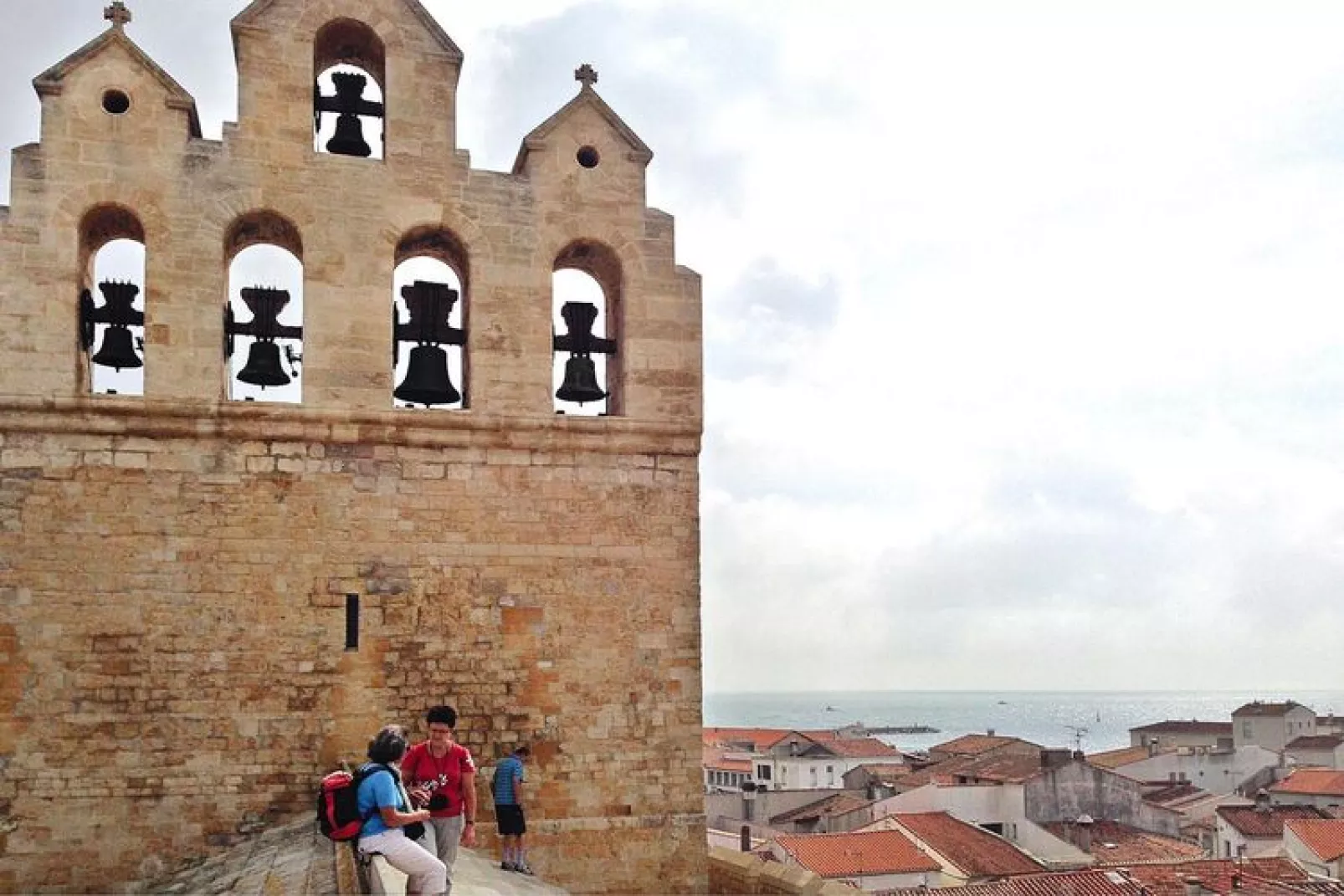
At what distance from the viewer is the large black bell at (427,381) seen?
10.5 meters

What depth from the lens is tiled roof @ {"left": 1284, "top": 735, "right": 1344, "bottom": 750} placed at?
6619cm

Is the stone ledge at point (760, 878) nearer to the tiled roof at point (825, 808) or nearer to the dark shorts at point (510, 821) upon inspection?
the dark shorts at point (510, 821)

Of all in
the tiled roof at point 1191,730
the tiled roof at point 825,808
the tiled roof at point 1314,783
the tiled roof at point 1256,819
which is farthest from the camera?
the tiled roof at point 1191,730

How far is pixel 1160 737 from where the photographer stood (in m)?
78.2

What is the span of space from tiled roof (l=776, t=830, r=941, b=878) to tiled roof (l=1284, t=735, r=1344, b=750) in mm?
42180

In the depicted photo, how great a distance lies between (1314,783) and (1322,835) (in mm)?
16424

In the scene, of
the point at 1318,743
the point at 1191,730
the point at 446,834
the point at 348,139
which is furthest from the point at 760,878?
the point at 1191,730

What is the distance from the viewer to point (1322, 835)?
37.5 m

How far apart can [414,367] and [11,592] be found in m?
3.44

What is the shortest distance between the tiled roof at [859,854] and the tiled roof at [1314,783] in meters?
24.9

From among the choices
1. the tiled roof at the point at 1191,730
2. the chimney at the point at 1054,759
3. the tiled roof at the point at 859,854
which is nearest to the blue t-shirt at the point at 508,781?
the tiled roof at the point at 859,854

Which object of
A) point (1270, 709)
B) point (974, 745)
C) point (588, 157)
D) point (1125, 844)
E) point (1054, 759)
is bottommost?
point (974, 745)

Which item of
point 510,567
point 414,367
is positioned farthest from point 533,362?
point 510,567

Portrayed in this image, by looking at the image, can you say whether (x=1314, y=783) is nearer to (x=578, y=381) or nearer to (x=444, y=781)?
(x=578, y=381)
